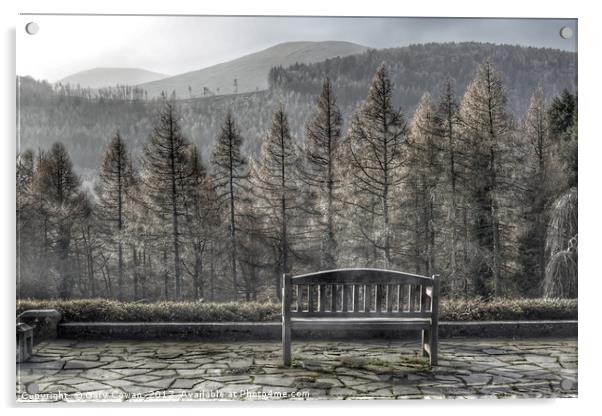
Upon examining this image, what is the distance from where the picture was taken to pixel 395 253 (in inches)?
236

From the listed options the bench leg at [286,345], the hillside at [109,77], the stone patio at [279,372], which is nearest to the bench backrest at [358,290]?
the bench leg at [286,345]

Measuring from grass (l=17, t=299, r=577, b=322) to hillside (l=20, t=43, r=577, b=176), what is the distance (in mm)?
1177

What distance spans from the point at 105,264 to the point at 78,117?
1.27 metres

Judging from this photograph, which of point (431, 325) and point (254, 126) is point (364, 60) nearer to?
point (254, 126)

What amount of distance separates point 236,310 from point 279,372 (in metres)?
0.85

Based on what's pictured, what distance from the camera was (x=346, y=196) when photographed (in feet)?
19.9

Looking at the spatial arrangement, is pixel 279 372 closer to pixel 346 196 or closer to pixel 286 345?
pixel 286 345

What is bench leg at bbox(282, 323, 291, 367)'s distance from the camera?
541cm

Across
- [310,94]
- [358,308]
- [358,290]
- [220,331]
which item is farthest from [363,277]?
[310,94]

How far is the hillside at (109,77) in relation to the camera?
5.68 meters

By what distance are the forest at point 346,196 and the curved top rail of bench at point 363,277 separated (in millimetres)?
502

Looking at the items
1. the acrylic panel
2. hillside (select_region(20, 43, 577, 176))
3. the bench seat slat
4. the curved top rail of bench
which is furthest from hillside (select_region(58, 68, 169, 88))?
the bench seat slat

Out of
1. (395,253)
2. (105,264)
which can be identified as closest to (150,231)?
(105,264)
